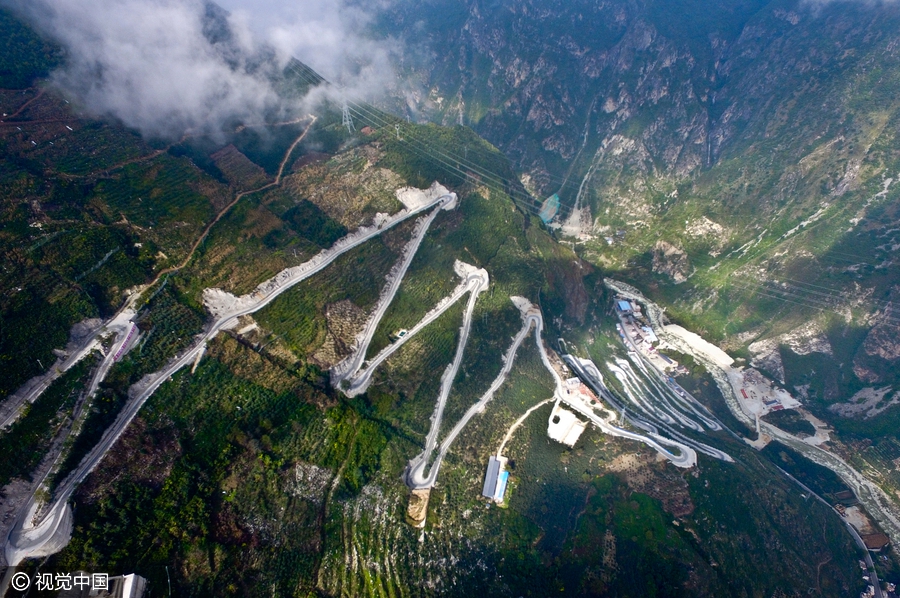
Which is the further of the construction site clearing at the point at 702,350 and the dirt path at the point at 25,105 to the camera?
the construction site clearing at the point at 702,350

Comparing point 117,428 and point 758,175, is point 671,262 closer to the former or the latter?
point 758,175

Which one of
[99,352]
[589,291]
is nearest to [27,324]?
[99,352]

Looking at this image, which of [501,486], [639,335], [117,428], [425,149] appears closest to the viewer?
[117,428]

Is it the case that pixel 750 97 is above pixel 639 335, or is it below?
above

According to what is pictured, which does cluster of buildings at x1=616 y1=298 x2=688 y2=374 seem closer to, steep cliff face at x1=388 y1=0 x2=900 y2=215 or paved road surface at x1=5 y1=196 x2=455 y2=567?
steep cliff face at x1=388 y1=0 x2=900 y2=215

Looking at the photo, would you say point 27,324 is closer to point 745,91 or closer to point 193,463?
point 193,463

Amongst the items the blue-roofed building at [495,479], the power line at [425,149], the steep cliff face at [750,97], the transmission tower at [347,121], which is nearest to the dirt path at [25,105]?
the power line at [425,149]

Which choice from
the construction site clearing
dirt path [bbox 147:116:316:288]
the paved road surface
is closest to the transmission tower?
dirt path [bbox 147:116:316:288]

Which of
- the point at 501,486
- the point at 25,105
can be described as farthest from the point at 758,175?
the point at 25,105

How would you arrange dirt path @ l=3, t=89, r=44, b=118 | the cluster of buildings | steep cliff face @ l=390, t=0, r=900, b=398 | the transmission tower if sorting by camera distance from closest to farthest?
dirt path @ l=3, t=89, r=44, b=118, the transmission tower, steep cliff face @ l=390, t=0, r=900, b=398, the cluster of buildings

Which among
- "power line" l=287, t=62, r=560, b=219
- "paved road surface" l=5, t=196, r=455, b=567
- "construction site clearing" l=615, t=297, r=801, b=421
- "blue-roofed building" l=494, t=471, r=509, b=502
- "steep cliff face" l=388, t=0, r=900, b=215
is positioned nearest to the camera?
"paved road surface" l=5, t=196, r=455, b=567

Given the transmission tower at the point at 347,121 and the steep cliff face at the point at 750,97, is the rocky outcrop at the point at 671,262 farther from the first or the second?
the transmission tower at the point at 347,121
